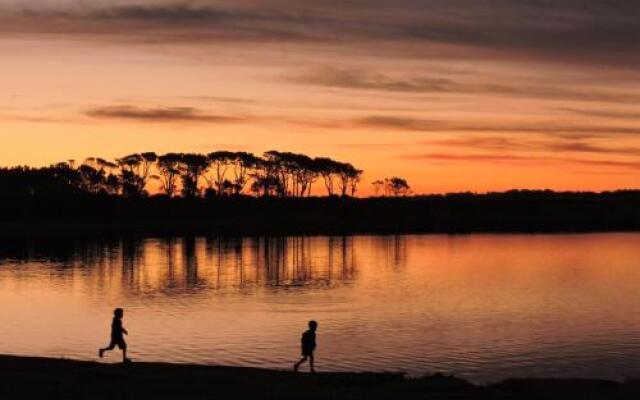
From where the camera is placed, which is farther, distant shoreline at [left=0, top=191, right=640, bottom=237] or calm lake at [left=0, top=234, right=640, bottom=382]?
distant shoreline at [left=0, top=191, right=640, bottom=237]

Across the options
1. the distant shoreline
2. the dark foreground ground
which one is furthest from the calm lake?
the distant shoreline

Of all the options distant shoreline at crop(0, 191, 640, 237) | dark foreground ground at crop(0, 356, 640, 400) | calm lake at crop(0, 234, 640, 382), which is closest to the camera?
dark foreground ground at crop(0, 356, 640, 400)

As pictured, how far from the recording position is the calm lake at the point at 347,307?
3959 cm

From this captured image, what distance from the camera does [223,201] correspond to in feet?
655

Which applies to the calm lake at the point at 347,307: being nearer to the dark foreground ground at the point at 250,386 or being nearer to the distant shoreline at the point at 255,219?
the dark foreground ground at the point at 250,386

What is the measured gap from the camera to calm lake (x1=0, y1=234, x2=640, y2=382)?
39594 millimetres

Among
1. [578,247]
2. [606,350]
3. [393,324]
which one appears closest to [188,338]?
[393,324]

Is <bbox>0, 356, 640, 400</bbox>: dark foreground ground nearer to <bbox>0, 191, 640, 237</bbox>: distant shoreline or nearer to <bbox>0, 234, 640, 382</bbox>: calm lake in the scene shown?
<bbox>0, 234, 640, 382</bbox>: calm lake

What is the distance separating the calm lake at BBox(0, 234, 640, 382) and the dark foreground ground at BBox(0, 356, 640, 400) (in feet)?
22.1

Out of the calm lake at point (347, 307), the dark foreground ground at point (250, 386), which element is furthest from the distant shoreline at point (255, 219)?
the dark foreground ground at point (250, 386)

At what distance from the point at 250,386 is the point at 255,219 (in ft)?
538

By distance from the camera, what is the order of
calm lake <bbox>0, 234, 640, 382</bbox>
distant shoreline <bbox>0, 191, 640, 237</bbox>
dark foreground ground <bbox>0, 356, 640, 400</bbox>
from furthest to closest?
distant shoreline <bbox>0, 191, 640, 237</bbox> → calm lake <bbox>0, 234, 640, 382</bbox> → dark foreground ground <bbox>0, 356, 640, 400</bbox>

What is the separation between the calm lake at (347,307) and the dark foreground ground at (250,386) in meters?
6.73

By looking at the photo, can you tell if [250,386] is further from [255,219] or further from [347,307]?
[255,219]
